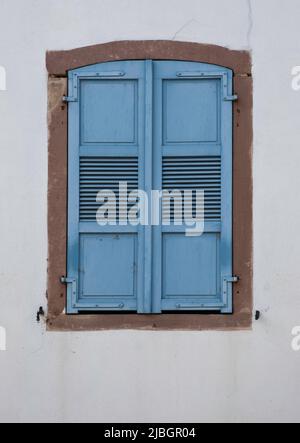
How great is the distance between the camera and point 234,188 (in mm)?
5109

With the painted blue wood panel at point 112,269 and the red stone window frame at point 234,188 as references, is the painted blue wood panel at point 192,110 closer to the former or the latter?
the red stone window frame at point 234,188

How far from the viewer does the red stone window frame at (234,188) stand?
5.09 m

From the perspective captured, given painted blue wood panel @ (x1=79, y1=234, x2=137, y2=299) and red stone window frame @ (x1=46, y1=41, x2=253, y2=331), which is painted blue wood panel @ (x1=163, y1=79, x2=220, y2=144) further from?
painted blue wood panel @ (x1=79, y1=234, x2=137, y2=299)

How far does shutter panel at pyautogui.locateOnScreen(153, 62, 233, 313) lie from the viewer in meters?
5.09

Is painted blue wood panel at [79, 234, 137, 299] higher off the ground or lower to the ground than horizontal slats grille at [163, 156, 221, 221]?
lower

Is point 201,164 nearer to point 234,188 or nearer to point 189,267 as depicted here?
point 234,188

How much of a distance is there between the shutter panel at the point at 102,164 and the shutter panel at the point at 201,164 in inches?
4.8

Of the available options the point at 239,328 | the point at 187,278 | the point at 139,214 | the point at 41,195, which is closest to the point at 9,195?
the point at 41,195

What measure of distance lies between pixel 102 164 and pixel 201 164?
22.2 inches

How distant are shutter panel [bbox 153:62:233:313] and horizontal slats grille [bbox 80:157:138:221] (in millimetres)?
149

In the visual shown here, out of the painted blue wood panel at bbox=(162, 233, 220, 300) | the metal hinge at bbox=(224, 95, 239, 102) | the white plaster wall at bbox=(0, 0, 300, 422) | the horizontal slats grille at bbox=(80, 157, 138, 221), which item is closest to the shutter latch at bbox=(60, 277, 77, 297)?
the white plaster wall at bbox=(0, 0, 300, 422)

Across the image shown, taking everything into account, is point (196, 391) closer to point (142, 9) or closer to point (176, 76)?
point (176, 76)

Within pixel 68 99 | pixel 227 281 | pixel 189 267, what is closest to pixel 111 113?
pixel 68 99

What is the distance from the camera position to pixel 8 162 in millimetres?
5137
